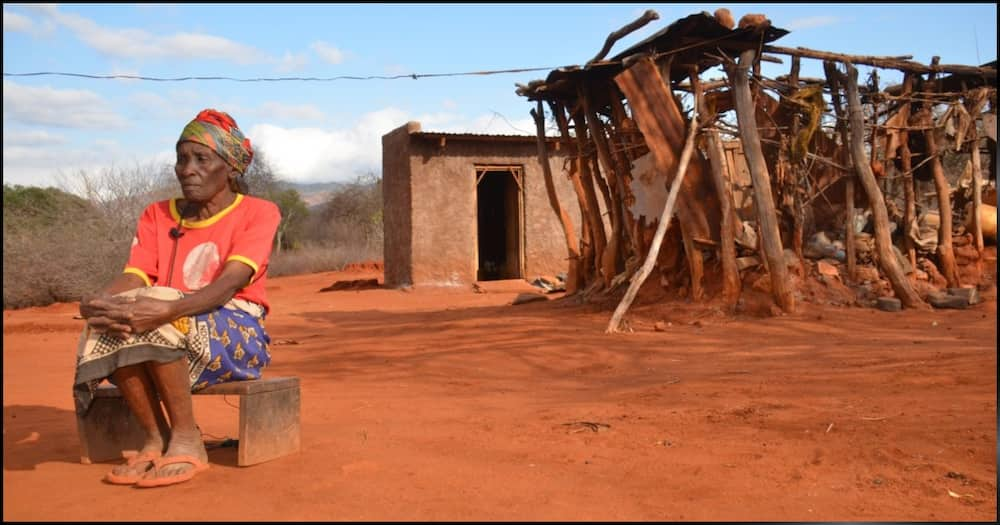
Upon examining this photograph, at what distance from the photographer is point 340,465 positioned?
3492 mm

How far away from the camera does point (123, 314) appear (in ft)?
10.1

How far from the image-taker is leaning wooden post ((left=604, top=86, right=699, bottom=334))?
28.1 ft

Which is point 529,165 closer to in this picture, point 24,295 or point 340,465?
point 24,295

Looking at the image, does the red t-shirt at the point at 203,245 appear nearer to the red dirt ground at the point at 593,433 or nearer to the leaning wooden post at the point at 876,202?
the red dirt ground at the point at 593,433

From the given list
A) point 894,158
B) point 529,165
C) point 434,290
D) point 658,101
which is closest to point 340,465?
point 658,101

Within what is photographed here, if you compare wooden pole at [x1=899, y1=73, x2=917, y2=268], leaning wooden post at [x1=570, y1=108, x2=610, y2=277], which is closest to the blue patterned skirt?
leaning wooden post at [x1=570, y1=108, x2=610, y2=277]

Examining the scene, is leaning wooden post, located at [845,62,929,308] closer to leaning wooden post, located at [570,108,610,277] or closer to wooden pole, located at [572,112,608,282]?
leaning wooden post, located at [570,108,610,277]

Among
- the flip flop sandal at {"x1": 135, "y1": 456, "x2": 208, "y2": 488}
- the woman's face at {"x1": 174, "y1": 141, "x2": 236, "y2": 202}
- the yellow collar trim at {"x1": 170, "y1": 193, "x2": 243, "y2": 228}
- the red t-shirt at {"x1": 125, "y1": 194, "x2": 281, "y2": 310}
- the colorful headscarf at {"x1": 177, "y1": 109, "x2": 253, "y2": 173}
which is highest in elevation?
the colorful headscarf at {"x1": 177, "y1": 109, "x2": 253, "y2": 173}

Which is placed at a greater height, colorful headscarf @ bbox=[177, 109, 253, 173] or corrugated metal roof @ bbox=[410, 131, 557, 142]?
corrugated metal roof @ bbox=[410, 131, 557, 142]

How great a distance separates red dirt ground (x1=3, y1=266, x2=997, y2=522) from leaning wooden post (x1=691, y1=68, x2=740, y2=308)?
3.40ft

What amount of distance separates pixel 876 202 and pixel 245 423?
27.2ft

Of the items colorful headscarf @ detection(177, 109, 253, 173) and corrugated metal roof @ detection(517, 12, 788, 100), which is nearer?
colorful headscarf @ detection(177, 109, 253, 173)

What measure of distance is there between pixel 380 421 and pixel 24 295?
34.3ft

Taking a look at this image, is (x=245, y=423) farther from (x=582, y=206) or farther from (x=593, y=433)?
(x=582, y=206)
